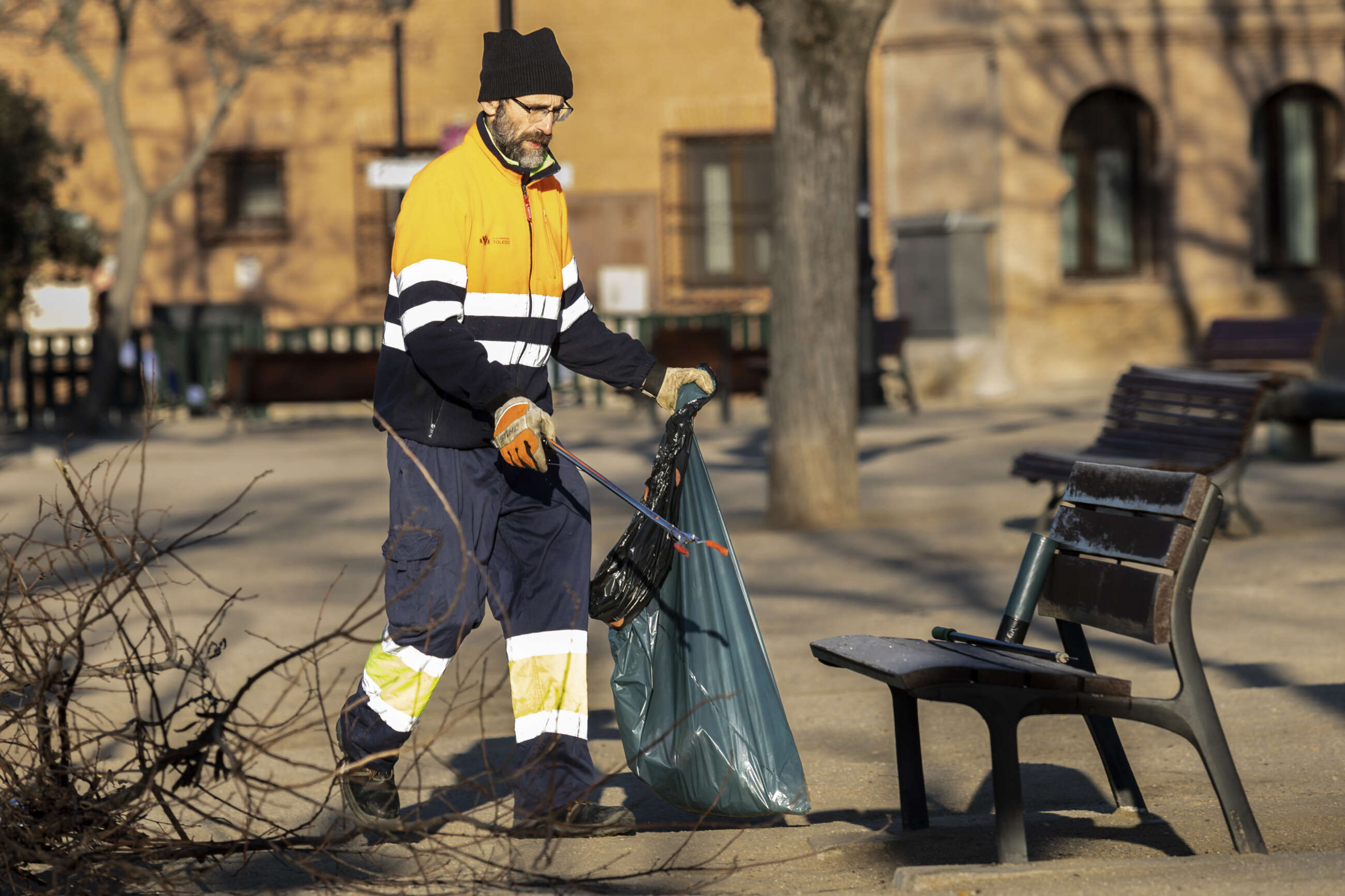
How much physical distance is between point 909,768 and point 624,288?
20226 mm

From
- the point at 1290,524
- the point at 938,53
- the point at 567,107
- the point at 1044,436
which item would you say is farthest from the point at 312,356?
the point at 567,107

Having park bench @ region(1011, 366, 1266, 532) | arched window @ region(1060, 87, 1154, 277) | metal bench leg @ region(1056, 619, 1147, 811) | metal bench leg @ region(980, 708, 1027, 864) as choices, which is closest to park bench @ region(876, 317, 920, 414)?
arched window @ region(1060, 87, 1154, 277)

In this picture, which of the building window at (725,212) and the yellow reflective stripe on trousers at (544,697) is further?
the building window at (725,212)

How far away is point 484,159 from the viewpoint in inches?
161

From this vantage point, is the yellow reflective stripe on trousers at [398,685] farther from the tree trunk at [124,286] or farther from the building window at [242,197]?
the building window at [242,197]

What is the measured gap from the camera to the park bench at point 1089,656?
139 inches

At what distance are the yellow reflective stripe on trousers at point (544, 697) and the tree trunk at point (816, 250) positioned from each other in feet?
17.6

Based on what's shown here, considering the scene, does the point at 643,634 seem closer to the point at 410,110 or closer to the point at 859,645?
the point at 859,645

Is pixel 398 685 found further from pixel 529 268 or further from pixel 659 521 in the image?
pixel 529 268

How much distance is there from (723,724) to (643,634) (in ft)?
1.05

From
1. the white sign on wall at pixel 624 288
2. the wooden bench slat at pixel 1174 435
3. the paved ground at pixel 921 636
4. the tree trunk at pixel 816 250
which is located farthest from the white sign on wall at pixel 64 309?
the wooden bench slat at pixel 1174 435

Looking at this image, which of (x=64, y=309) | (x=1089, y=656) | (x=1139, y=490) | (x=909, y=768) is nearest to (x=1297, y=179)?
(x=64, y=309)

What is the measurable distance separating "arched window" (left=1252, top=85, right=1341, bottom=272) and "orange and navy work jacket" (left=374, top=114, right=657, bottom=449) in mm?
19009

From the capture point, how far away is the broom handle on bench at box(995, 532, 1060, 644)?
4.11 m
